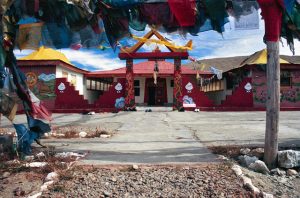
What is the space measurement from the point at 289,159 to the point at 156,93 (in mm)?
28970

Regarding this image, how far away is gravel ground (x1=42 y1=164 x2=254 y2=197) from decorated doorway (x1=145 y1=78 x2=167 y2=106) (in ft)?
94.4

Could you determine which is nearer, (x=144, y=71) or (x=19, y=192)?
(x=19, y=192)

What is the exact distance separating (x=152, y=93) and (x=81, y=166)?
29125 mm

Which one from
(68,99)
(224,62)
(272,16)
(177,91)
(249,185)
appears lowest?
(249,185)

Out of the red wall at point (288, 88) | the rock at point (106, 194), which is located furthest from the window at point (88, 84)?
the rock at point (106, 194)

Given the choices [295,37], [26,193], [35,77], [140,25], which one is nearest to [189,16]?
[140,25]

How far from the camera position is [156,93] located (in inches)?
1379

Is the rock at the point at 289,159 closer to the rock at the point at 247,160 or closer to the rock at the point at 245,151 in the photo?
the rock at the point at 247,160

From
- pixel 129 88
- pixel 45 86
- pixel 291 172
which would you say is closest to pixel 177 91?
pixel 129 88

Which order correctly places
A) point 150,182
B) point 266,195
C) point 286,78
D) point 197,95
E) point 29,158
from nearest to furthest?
point 266,195 → point 150,182 → point 29,158 → point 197,95 → point 286,78

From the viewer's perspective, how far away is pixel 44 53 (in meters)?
26.1

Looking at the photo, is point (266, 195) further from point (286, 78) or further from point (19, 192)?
point (286, 78)

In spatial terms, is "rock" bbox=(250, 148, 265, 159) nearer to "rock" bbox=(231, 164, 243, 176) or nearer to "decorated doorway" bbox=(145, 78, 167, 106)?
"rock" bbox=(231, 164, 243, 176)

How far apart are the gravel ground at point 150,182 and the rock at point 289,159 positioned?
3.12ft
